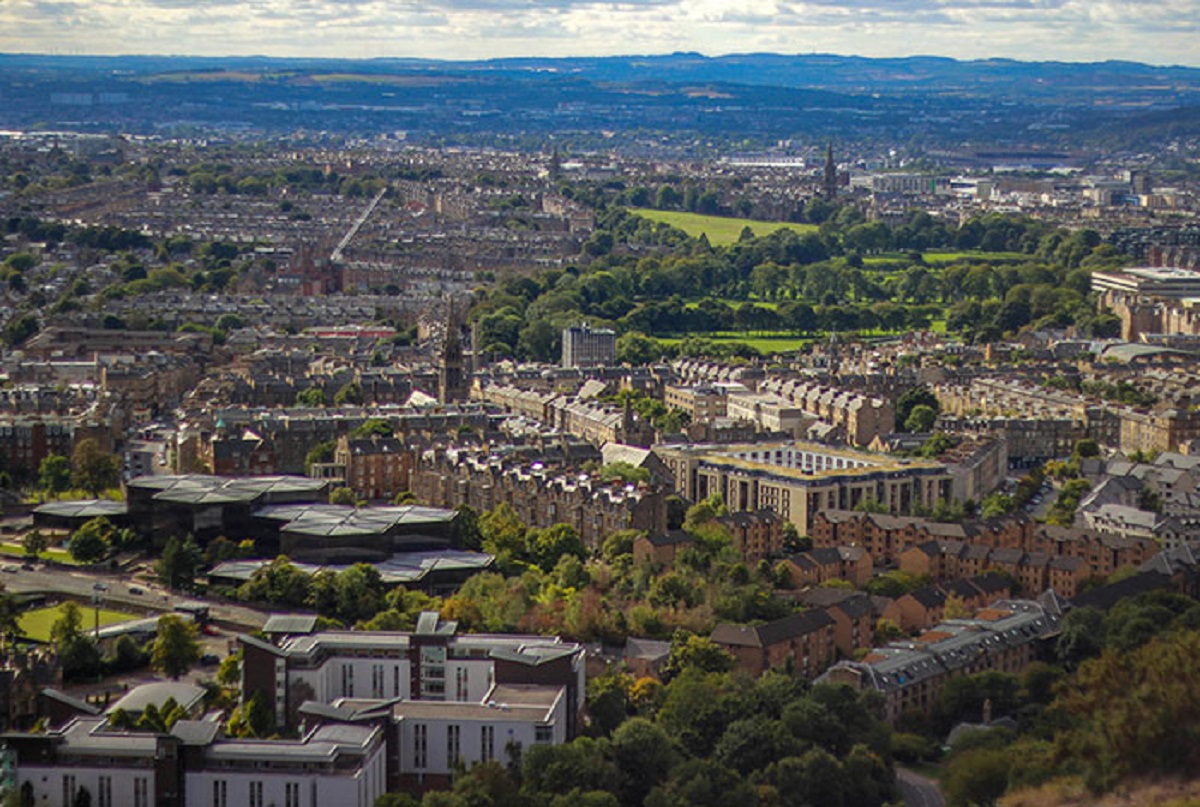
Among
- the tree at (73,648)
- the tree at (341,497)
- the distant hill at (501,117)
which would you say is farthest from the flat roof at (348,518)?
the distant hill at (501,117)

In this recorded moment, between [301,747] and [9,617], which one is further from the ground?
[301,747]

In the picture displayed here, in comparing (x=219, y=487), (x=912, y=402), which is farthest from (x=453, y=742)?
(x=912, y=402)

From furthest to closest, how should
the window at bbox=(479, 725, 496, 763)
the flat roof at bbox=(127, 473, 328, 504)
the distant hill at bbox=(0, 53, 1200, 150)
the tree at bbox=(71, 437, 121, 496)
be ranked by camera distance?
1. the distant hill at bbox=(0, 53, 1200, 150)
2. the tree at bbox=(71, 437, 121, 496)
3. the flat roof at bbox=(127, 473, 328, 504)
4. the window at bbox=(479, 725, 496, 763)

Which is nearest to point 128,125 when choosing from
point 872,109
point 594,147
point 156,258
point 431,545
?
point 594,147

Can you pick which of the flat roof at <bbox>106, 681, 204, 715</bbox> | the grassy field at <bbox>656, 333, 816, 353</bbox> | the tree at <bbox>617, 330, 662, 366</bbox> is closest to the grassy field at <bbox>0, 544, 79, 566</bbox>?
the flat roof at <bbox>106, 681, 204, 715</bbox>

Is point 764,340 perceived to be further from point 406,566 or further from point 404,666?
point 404,666

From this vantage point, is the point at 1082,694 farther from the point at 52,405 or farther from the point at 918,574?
the point at 52,405

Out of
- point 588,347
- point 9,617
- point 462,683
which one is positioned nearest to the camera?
point 462,683

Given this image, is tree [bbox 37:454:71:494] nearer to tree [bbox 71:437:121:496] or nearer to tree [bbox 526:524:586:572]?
tree [bbox 71:437:121:496]
